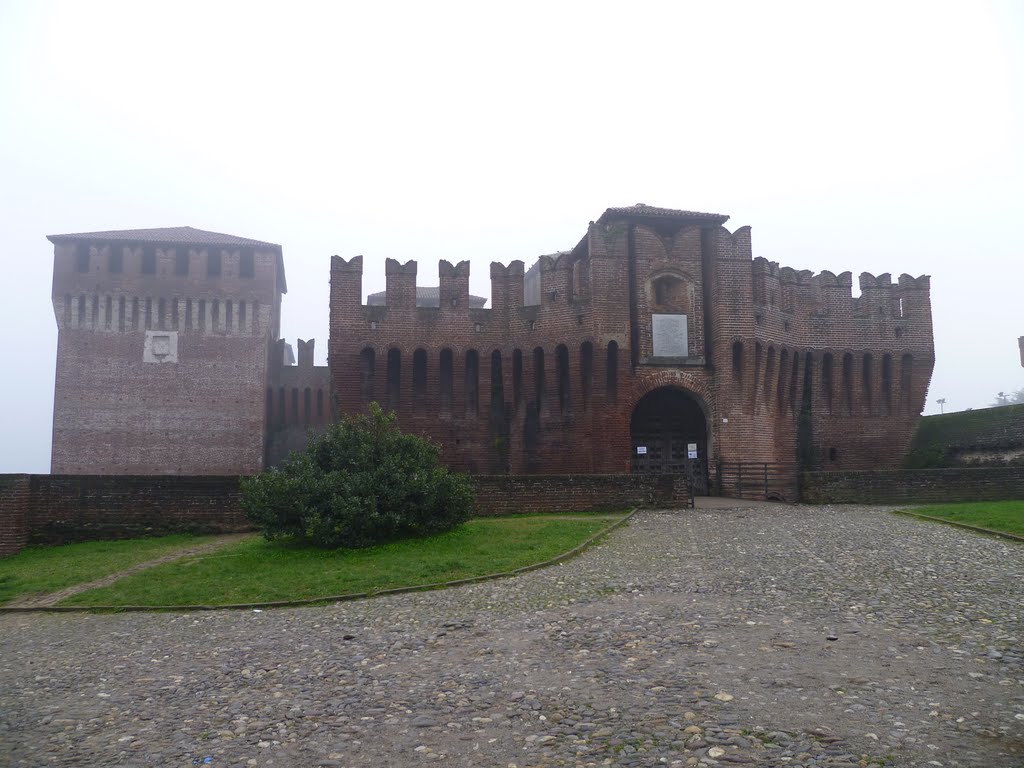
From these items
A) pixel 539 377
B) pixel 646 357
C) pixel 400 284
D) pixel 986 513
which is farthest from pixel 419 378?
pixel 986 513

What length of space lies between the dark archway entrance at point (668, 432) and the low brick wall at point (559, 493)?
23.5 ft

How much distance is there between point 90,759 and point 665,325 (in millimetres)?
22511

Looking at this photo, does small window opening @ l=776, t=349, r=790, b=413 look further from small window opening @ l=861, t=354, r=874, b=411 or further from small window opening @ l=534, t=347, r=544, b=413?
small window opening @ l=534, t=347, r=544, b=413

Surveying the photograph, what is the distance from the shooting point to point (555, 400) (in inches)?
1031

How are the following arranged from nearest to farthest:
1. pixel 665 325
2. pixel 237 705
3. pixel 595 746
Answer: pixel 595 746 → pixel 237 705 → pixel 665 325

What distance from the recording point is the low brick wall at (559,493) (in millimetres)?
18828

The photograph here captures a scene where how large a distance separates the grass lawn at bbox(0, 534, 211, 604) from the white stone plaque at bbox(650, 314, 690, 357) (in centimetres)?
1535

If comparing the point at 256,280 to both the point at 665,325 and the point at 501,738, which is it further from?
the point at 501,738

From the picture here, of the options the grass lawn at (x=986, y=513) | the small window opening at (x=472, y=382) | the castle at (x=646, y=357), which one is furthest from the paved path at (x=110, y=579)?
the grass lawn at (x=986, y=513)

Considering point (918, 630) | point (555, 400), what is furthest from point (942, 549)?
point (555, 400)

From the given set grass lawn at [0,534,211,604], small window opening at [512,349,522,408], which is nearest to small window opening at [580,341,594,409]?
small window opening at [512,349,522,408]

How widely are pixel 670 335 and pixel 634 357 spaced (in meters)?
1.47

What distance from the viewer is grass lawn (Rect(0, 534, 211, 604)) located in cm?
1286

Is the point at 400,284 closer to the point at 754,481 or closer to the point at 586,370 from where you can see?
the point at 586,370
